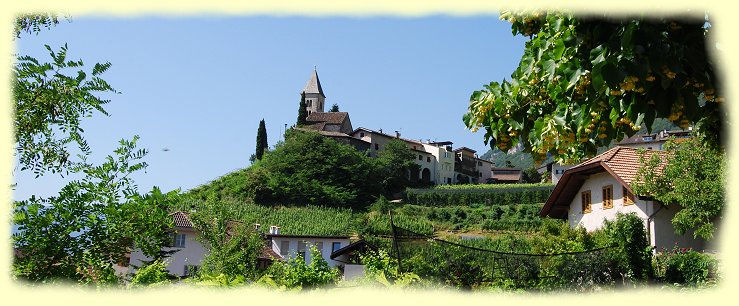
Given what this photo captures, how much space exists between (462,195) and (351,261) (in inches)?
1993

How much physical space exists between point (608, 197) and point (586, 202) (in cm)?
179

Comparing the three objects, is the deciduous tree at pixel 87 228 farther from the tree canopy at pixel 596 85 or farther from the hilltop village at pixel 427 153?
the hilltop village at pixel 427 153

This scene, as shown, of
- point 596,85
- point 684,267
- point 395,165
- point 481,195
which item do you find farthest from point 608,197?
point 395,165

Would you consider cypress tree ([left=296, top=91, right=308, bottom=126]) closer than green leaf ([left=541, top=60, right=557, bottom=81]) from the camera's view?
No

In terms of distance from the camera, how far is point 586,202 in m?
23.7

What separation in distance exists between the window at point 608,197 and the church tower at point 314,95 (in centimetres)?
10049

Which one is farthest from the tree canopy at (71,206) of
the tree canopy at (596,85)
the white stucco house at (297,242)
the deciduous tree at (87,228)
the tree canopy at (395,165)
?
the tree canopy at (395,165)

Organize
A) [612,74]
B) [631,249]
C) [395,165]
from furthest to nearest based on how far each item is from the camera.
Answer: [395,165], [631,249], [612,74]

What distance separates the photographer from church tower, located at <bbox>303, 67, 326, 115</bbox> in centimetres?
12129

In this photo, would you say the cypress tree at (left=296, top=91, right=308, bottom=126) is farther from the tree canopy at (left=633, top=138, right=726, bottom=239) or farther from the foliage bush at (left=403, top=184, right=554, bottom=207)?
the tree canopy at (left=633, top=138, right=726, bottom=239)

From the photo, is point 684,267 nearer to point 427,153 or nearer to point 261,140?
point 427,153

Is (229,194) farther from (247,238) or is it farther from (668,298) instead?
(668,298)

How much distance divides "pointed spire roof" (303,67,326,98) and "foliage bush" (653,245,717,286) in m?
107

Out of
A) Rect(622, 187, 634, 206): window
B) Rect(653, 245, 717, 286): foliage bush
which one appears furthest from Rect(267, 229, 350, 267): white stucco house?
Rect(653, 245, 717, 286): foliage bush
